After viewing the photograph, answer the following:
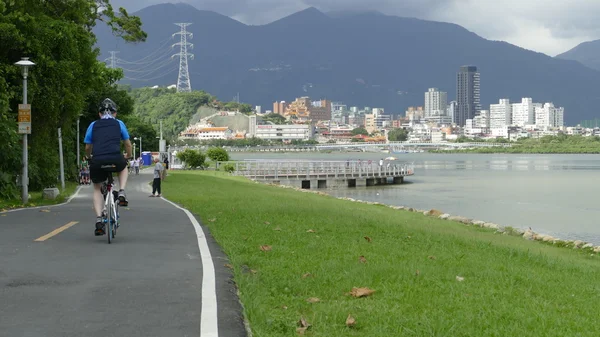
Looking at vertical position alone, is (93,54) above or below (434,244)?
above

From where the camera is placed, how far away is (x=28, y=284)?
766 centimetres

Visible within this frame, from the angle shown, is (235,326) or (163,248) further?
(163,248)

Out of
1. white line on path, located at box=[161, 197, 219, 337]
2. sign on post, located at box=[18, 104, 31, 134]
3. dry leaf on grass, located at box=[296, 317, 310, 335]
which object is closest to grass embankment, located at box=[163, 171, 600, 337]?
dry leaf on grass, located at box=[296, 317, 310, 335]

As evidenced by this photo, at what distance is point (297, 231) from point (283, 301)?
21.1 feet

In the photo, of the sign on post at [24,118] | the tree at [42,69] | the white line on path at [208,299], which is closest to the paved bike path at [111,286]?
the white line on path at [208,299]

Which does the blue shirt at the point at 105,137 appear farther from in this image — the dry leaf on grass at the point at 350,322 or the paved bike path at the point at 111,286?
the dry leaf on grass at the point at 350,322

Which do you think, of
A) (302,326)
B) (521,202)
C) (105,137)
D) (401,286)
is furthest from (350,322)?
(521,202)

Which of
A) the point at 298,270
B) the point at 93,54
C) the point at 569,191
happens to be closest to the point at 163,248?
the point at 298,270

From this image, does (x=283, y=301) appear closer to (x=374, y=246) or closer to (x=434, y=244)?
(x=374, y=246)

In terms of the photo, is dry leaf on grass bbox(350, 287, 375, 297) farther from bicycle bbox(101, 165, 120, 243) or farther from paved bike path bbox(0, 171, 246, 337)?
bicycle bbox(101, 165, 120, 243)

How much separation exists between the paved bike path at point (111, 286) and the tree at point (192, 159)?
6940 cm

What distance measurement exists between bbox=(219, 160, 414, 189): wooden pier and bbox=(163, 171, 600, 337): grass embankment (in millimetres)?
61625

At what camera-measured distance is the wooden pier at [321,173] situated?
7550cm

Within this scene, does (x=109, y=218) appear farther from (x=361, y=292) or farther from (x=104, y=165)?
(x=361, y=292)
